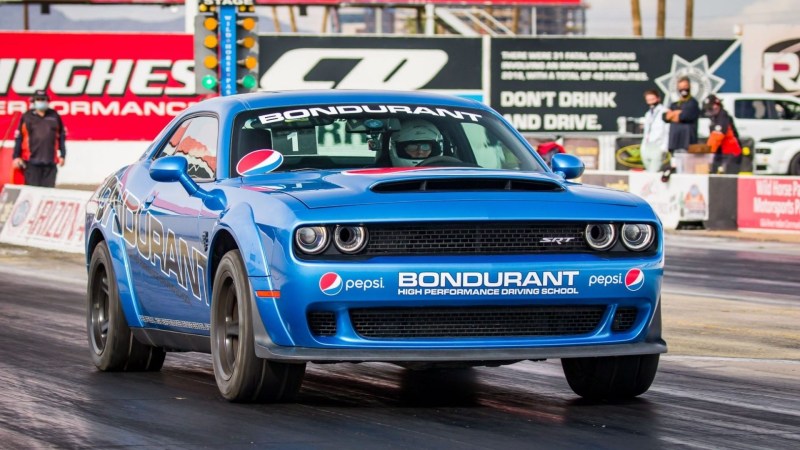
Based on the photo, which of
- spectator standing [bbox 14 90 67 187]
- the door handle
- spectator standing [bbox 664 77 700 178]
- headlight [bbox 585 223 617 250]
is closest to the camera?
headlight [bbox 585 223 617 250]

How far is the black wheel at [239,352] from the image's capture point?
7555mm

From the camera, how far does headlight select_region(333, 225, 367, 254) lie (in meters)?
7.27

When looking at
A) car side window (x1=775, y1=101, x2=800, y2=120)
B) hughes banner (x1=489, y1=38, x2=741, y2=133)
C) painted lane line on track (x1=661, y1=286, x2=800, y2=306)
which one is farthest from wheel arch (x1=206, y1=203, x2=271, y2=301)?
hughes banner (x1=489, y1=38, x2=741, y2=133)

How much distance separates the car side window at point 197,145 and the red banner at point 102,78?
36590mm

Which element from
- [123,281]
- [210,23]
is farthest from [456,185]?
[210,23]

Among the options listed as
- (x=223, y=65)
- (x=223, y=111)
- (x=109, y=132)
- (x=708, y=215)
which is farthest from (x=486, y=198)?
(x=109, y=132)

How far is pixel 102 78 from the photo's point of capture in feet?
152

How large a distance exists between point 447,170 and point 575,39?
139 feet

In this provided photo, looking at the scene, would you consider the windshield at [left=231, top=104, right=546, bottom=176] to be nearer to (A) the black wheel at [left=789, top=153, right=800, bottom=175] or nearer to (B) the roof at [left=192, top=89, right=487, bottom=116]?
(B) the roof at [left=192, top=89, right=487, bottom=116]

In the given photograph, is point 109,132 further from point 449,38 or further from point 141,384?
point 141,384

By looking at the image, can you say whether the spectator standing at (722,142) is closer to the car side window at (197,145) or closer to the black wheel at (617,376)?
the car side window at (197,145)

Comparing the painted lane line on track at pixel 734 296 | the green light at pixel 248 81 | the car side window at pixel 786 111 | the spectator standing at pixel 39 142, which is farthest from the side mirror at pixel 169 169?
the car side window at pixel 786 111

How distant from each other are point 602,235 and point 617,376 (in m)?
0.83

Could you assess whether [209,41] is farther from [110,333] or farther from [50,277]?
[110,333]
